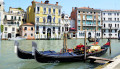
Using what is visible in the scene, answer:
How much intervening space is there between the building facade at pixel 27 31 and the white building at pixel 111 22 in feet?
69.6

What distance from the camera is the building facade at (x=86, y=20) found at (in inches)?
1538

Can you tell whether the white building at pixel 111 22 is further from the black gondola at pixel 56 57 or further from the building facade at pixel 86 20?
the black gondola at pixel 56 57

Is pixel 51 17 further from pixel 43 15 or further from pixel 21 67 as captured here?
pixel 21 67

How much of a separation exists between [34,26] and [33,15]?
9.79 feet

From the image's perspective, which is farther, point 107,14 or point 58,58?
point 107,14

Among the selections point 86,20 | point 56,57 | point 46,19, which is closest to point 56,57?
point 56,57

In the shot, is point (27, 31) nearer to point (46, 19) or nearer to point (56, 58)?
point (46, 19)

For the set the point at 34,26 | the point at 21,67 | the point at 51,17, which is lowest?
the point at 21,67

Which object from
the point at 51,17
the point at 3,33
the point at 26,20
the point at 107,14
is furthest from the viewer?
the point at 107,14

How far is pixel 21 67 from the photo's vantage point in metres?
7.11

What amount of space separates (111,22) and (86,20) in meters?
8.50

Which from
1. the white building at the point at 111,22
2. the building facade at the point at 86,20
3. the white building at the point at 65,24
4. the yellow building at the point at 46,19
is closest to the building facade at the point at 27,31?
the yellow building at the point at 46,19

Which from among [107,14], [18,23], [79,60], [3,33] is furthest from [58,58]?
[107,14]

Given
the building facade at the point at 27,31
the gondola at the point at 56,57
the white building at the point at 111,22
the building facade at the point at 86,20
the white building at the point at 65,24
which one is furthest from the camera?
the white building at the point at 111,22
